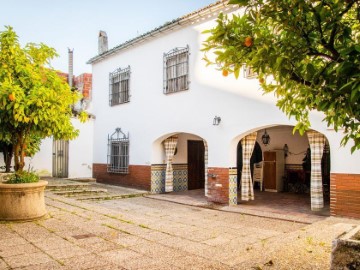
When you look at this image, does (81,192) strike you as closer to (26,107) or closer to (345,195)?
(26,107)

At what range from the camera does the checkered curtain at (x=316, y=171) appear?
7633 millimetres

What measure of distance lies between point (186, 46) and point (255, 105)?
3317mm

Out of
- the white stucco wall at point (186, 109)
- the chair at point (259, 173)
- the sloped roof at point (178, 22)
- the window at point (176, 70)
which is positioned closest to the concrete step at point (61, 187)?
the white stucco wall at point (186, 109)

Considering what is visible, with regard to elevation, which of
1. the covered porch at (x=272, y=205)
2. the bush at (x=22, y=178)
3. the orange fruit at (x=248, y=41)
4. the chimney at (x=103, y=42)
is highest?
the chimney at (x=103, y=42)

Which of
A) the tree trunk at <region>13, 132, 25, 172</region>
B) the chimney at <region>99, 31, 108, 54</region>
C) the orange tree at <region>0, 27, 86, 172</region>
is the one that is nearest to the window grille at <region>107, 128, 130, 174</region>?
the chimney at <region>99, 31, 108, 54</region>

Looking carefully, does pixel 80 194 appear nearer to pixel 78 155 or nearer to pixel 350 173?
pixel 78 155

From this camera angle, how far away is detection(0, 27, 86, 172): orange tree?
5301 mm

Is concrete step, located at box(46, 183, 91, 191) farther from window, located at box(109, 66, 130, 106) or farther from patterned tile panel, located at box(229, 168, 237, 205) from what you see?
patterned tile panel, located at box(229, 168, 237, 205)

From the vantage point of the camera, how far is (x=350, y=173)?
21.7 feet

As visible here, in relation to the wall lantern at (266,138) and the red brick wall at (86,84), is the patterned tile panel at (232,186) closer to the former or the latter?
the wall lantern at (266,138)

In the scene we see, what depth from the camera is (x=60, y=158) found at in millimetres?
15031

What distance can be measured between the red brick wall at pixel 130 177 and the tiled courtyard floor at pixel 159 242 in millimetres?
4152

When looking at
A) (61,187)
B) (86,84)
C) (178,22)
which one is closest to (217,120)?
(178,22)

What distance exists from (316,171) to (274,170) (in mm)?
4350
